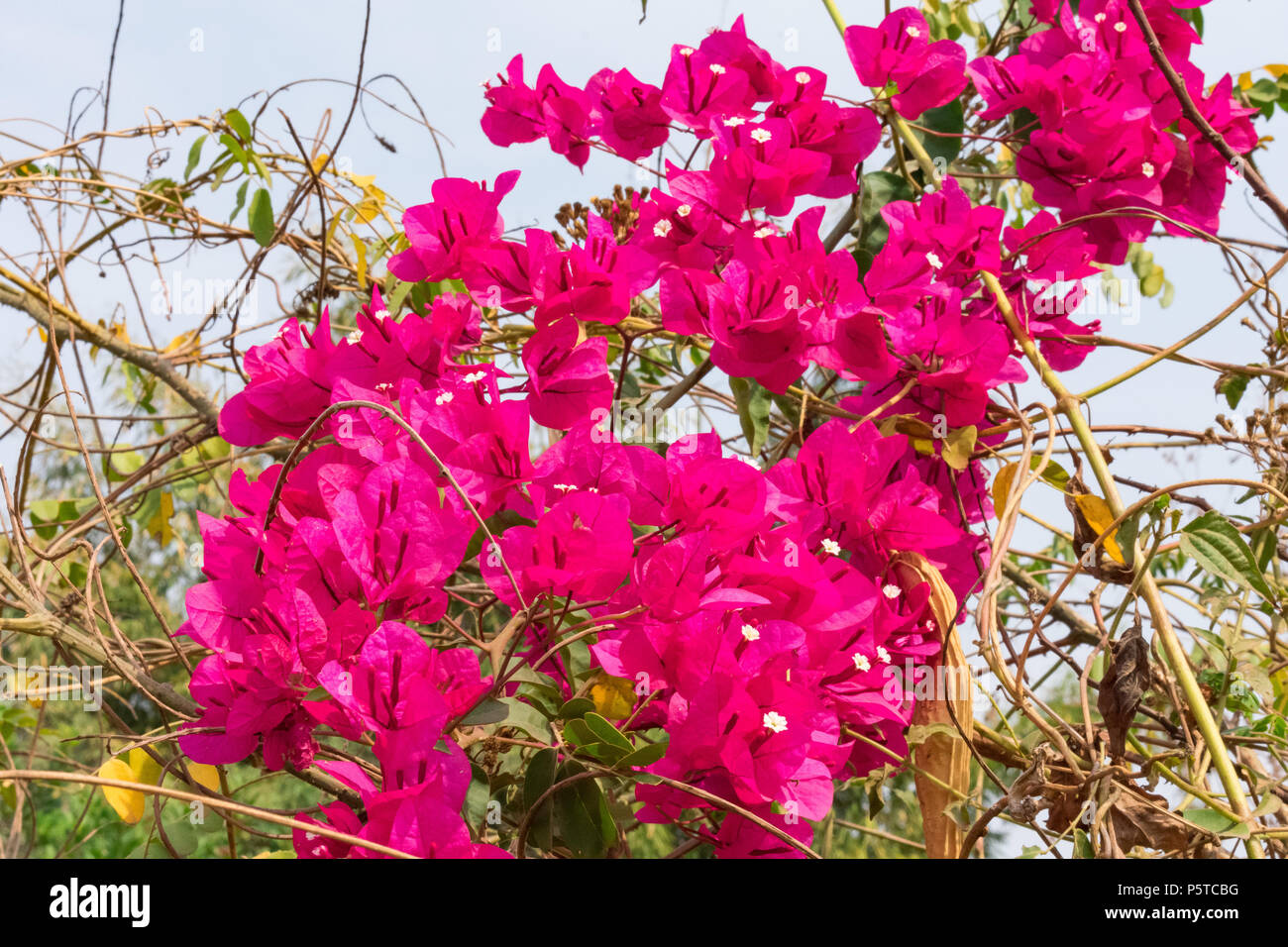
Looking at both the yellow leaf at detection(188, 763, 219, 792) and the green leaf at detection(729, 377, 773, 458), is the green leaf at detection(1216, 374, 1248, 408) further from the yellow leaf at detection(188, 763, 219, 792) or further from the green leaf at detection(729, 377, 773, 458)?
the yellow leaf at detection(188, 763, 219, 792)

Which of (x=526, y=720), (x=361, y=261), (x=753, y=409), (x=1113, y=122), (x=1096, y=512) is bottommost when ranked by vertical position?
(x=526, y=720)

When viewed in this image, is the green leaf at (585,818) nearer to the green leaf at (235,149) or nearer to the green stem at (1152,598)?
the green stem at (1152,598)

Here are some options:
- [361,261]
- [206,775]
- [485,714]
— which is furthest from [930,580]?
[361,261]

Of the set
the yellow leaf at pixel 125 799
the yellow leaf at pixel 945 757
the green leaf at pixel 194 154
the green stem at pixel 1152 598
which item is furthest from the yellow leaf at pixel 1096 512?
the green leaf at pixel 194 154

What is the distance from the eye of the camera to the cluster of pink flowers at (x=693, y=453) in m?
0.57

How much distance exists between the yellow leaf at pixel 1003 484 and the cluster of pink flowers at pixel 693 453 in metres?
0.04

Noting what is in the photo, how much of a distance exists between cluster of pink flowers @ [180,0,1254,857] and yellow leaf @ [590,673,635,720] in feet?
0.08

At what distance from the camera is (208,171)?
123 centimetres

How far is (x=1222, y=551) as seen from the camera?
64 cm

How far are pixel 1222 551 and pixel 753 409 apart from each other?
35cm

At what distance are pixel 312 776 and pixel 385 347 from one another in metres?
0.29

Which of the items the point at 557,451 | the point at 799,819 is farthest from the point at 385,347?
the point at 799,819

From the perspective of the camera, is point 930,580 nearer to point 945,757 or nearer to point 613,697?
point 945,757

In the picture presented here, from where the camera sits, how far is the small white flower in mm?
553
